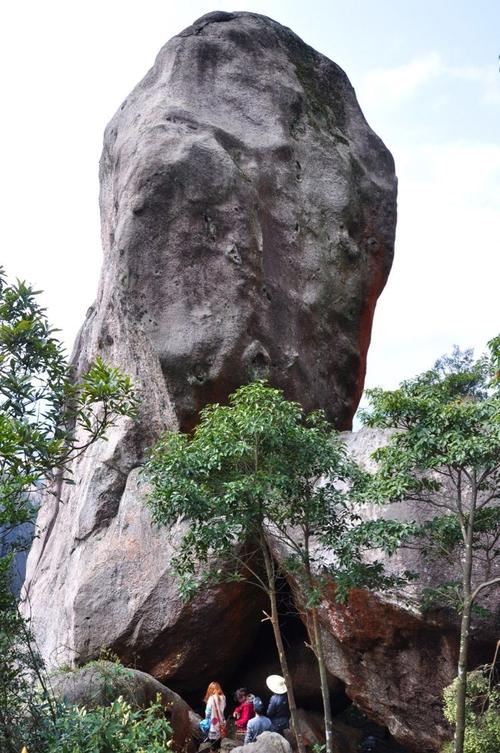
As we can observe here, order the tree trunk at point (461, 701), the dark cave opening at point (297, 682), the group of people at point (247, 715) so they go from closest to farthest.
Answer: the tree trunk at point (461, 701) → the group of people at point (247, 715) → the dark cave opening at point (297, 682)

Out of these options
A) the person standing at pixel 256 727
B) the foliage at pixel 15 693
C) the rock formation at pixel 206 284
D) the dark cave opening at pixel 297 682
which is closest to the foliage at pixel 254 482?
the foliage at pixel 15 693

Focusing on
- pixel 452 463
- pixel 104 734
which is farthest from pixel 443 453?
pixel 104 734

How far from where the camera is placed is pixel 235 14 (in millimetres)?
16734

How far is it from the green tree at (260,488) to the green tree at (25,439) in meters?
2.07

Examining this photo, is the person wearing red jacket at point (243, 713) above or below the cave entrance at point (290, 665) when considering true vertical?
below

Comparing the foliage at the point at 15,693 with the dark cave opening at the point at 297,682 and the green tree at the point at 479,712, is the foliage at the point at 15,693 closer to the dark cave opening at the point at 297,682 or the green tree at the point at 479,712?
the green tree at the point at 479,712

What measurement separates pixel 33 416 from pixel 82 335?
1212 centimetres

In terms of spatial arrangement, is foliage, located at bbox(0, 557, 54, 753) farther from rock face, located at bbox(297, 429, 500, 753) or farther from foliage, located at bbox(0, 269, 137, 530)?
rock face, located at bbox(297, 429, 500, 753)

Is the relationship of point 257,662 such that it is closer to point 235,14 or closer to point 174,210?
point 174,210

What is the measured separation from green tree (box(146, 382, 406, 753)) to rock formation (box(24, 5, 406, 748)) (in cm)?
316

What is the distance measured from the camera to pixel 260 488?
8820 mm

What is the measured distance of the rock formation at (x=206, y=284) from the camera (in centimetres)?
1269

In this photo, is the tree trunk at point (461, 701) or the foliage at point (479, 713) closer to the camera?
the tree trunk at point (461, 701)

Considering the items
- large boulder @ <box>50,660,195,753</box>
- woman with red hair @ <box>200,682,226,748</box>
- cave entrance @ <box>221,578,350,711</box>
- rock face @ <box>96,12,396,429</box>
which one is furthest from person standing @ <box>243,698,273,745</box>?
rock face @ <box>96,12,396,429</box>
